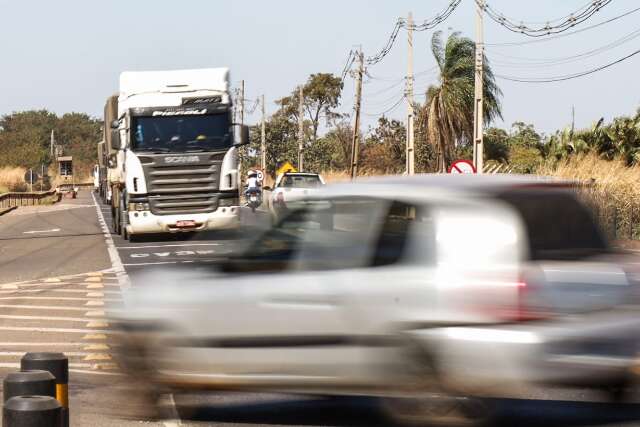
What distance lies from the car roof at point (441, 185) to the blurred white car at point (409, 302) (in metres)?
0.01

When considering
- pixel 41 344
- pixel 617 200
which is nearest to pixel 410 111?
pixel 617 200

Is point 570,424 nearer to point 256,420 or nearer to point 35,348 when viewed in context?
point 256,420

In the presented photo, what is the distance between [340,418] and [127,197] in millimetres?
20857

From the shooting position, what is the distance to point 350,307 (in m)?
7.69

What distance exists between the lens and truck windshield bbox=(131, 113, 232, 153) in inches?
1086

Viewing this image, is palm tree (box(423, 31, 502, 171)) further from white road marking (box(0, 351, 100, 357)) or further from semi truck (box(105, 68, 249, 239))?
white road marking (box(0, 351, 100, 357))

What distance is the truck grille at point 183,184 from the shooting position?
27.7 metres

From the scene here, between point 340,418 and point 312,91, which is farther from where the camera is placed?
point 312,91

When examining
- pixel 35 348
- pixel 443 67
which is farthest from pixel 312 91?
pixel 35 348

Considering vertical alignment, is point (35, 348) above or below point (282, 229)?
below

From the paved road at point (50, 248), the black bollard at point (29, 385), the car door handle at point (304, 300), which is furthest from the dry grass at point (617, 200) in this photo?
the black bollard at point (29, 385)

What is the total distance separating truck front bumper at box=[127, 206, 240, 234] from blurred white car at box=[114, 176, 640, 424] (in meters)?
19.7

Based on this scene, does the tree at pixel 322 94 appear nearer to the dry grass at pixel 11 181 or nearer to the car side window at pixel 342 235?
the dry grass at pixel 11 181

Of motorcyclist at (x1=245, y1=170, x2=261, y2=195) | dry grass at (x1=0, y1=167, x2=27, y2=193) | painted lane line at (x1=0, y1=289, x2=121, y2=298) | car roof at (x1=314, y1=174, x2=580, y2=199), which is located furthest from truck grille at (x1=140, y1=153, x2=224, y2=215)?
dry grass at (x1=0, y1=167, x2=27, y2=193)
